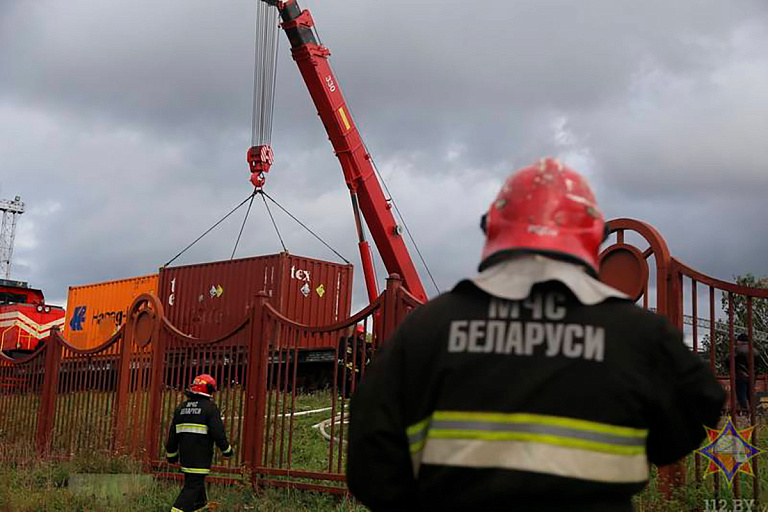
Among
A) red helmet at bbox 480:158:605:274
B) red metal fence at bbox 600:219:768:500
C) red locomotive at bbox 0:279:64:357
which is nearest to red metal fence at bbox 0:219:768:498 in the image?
red metal fence at bbox 600:219:768:500

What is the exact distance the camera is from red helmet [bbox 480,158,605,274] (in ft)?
6.97

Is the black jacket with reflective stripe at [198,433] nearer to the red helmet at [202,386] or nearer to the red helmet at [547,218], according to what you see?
the red helmet at [202,386]

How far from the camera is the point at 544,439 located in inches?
77.7

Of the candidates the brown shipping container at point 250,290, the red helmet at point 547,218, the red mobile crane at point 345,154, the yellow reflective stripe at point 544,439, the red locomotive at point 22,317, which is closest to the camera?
the yellow reflective stripe at point 544,439

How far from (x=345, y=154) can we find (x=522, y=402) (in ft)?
48.1

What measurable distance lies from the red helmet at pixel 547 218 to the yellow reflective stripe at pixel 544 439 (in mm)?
427

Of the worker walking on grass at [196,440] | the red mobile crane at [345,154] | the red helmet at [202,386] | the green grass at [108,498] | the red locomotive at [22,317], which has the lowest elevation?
the green grass at [108,498]

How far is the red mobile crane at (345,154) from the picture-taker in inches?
645

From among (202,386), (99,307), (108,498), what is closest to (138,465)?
(108,498)

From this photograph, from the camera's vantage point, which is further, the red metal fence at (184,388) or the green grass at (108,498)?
the red metal fence at (184,388)

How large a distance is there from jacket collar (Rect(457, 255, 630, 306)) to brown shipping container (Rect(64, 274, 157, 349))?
2224 centimetres

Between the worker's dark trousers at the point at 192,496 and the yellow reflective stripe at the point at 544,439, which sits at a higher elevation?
the yellow reflective stripe at the point at 544,439

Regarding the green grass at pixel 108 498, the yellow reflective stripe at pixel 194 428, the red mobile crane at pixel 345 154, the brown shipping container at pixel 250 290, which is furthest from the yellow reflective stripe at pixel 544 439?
the brown shipping container at pixel 250 290

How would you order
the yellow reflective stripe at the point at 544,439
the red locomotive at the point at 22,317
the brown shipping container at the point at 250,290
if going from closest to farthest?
the yellow reflective stripe at the point at 544,439 → the brown shipping container at the point at 250,290 → the red locomotive at the point at 22,317
